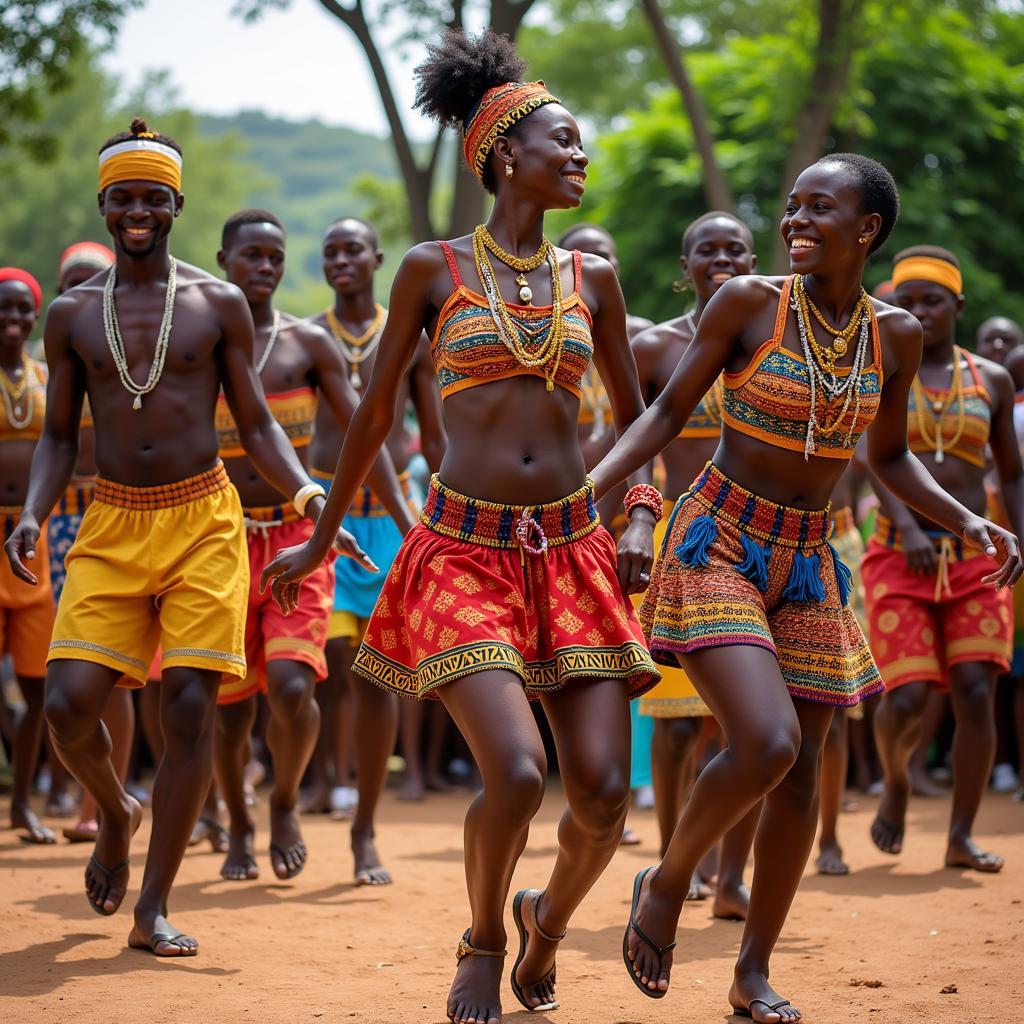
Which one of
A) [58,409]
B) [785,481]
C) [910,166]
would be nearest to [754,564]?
[785,481]

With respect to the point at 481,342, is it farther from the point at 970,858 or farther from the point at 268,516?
the point at 970,858

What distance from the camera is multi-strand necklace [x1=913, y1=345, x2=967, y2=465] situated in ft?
24.8

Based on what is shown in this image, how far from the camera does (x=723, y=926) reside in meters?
6.28

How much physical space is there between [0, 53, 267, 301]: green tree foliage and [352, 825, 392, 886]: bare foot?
139ft

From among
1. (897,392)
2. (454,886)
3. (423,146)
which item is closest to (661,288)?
(454,886)

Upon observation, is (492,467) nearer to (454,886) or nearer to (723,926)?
(723,926)

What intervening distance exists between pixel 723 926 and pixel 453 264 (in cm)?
300

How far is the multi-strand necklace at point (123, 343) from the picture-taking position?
582cm

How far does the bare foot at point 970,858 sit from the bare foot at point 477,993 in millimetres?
3605

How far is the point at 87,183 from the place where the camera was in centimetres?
5712

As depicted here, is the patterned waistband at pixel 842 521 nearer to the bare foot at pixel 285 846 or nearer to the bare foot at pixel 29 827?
the bare foot at pixel 285 846

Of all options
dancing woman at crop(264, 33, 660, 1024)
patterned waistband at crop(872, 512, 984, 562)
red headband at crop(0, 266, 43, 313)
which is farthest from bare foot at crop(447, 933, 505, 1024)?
red headband at crop(0, 266, 43, 313)

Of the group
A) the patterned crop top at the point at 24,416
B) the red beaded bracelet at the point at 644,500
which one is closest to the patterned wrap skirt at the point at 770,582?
the red beaded bracelet at the point at 644,500

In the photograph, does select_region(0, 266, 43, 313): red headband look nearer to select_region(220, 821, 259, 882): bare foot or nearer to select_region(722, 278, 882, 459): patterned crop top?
select_region(220, 821, 259, 882): bare foot
